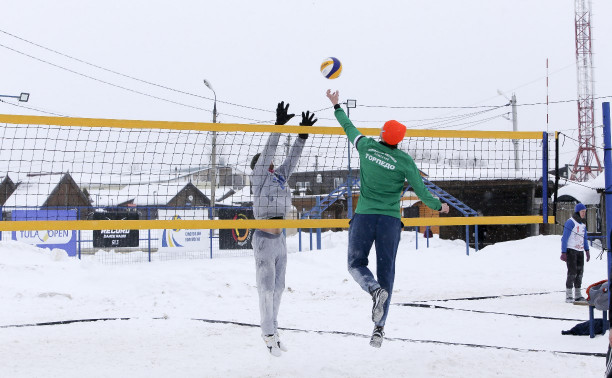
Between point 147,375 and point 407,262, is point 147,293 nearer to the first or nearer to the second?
point 147,375

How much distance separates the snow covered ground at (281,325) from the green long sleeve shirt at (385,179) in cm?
158

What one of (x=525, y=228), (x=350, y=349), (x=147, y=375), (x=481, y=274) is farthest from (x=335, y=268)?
(x=525, y=228)

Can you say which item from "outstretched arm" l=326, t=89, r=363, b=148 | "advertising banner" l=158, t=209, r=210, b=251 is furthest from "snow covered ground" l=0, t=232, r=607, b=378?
"advertising banner" l=158, t=209, r=210, b=251

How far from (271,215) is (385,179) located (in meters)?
1.43

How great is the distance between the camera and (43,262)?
13508mm

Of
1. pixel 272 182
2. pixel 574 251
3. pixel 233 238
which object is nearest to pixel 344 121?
pixel 272 182

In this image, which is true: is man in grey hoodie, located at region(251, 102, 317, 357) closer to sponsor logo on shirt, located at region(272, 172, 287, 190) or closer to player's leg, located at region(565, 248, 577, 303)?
sponsor logo on shirt, located at region(272, 172, 287, 190)

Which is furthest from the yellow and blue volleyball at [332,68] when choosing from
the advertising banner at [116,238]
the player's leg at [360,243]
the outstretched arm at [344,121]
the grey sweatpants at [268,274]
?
the advertising banner at [116,238]

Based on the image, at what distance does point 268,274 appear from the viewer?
580cm

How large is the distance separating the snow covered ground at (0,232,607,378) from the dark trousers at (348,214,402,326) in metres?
0.96

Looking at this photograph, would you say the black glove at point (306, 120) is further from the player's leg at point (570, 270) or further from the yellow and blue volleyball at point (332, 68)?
the player's leg at point (570, 270)

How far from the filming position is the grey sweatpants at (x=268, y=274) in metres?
5.80

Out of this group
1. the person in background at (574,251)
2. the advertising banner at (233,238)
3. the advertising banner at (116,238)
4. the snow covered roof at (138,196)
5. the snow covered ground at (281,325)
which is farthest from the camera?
the advertising banner at (233,238)

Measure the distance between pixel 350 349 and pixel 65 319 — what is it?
4699 mm
